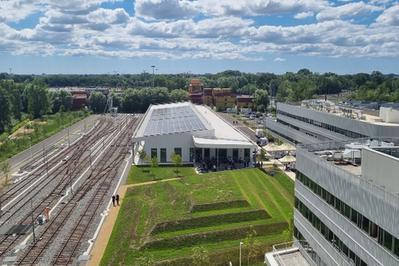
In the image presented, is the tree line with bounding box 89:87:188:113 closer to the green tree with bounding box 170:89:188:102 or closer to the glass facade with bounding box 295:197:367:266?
the green tree with bounding box 170:89:188:102

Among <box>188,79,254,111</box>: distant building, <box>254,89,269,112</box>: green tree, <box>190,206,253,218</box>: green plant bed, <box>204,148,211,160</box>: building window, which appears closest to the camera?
<box>190,206,253,218</box>: green plant bed

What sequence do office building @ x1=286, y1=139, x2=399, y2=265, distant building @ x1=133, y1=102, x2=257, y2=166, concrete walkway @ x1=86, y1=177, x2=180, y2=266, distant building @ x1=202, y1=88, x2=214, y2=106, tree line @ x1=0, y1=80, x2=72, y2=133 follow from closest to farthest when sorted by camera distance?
office building @ x1=286, y1=139, x2=399, y2=265, concrete walkway @ x1=86, y1=177, x2=180, y2=266, distant building @ x1=133, y1=102, x2=257, y2=166, tree line @ x1=0, y1=80, x2=72, y2=133, distant building @ x1=202, y1=88, x2=214, y2=106

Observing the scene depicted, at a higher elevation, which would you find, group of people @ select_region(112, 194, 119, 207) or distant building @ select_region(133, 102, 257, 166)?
distant building @ select_region(133, 102, 257, 166)

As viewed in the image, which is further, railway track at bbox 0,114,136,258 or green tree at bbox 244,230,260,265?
railway track at bbox 0,114,136,258

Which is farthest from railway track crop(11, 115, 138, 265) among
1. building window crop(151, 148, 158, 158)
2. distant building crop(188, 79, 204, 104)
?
distant building crop(188, 79, 204, 104)

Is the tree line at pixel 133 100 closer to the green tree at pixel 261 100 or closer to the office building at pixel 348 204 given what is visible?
the green tree at pixel 261 100

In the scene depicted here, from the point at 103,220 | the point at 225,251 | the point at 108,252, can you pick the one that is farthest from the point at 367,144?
the point at 103,220

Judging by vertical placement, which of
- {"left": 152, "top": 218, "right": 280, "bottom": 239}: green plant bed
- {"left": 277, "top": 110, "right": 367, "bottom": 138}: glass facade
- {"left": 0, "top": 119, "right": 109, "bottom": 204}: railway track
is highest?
{"left": 277, "top": 110, "right": 367, "bottom": 138}: glass facade
